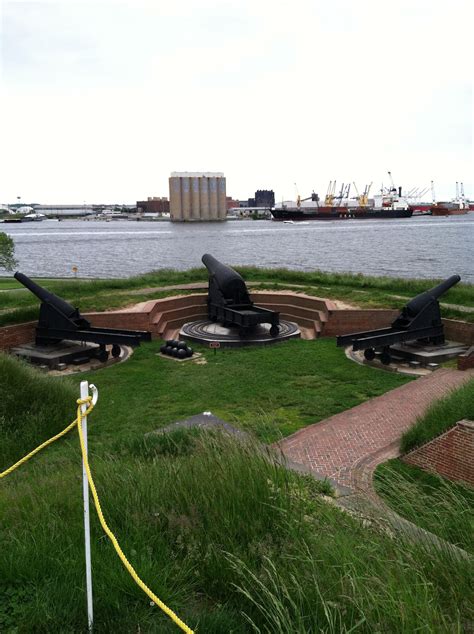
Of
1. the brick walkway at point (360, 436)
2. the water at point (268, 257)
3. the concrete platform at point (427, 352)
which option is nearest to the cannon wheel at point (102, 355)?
the brick walkway at point (360, 436)

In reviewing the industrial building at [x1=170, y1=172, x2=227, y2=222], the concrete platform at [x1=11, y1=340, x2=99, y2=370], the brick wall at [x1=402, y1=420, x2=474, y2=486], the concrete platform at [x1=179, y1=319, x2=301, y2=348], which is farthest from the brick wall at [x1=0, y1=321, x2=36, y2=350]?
the industrial building at [x1=170, y1=172, x2=227, y2=222]

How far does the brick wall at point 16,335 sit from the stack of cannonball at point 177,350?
343 cm

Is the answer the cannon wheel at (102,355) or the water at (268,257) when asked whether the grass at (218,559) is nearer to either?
the cannon wheel at (102,355)

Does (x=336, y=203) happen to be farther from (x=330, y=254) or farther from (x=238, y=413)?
(x=238, y=413)

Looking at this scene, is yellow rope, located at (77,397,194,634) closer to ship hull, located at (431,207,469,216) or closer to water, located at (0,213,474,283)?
water, located at (0,213,474,283)

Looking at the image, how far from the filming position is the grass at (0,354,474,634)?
2.81m

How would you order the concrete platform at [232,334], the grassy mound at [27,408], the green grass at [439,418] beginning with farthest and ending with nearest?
the concrete platform at [232,334], the grassy mound at [27,408], the green grass at [439,418]

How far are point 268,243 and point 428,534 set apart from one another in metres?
74.3

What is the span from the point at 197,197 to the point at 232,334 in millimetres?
158716

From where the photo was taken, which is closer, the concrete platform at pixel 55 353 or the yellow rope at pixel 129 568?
the yellow rope at pixel 129 568

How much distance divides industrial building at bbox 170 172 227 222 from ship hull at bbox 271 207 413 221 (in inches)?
1032

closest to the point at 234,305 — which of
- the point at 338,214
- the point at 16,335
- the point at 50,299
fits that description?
the point at 50,299

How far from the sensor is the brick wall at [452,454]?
21.0ft

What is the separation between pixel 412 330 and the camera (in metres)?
12.8
